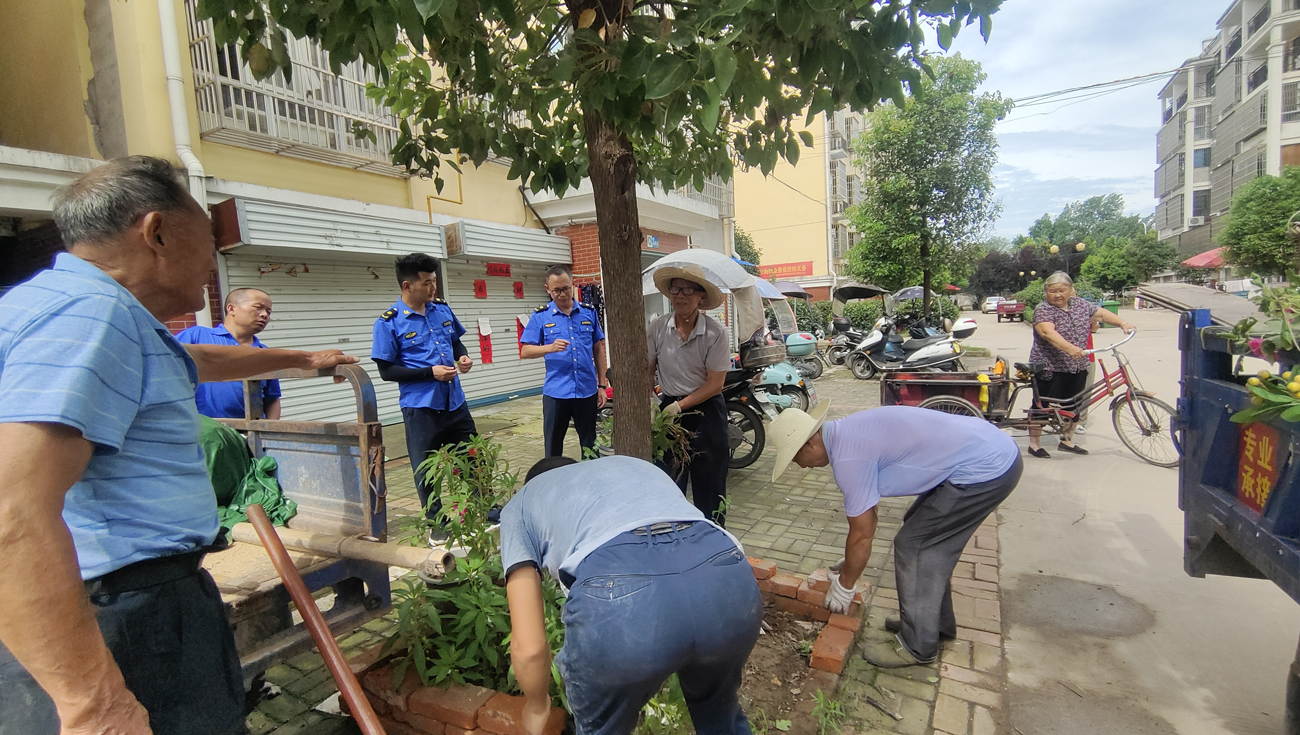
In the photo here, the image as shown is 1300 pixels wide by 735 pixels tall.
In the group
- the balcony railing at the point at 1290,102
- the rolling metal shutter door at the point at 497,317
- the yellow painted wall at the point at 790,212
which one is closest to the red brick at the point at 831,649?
the rolling metal shutter door at the point at 497,317

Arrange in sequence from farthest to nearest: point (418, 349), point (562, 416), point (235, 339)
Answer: point (562, 416) → point (418, 349) → point (235, 339)

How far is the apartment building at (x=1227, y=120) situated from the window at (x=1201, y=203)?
0.07 m

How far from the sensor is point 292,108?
7012 millimetres

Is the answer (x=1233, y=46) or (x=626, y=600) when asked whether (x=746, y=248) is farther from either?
(x=1233, y=46)

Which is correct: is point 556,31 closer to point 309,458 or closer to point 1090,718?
point 309,458

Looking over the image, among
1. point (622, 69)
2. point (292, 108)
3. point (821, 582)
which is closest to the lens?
point (622, 69)

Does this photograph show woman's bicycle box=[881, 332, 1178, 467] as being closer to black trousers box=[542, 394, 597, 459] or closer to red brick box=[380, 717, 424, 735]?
black trousers box=[542, 394, 597, 459]

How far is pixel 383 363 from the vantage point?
12.5 ft

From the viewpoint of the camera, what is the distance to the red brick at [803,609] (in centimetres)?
292

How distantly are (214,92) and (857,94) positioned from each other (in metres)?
7.05

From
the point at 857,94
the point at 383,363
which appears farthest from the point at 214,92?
the point at 857,94

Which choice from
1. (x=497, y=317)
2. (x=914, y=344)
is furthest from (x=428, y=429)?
(x=914, y=344)

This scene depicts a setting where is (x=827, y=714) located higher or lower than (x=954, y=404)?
lower

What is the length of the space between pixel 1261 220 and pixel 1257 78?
21.2 m
